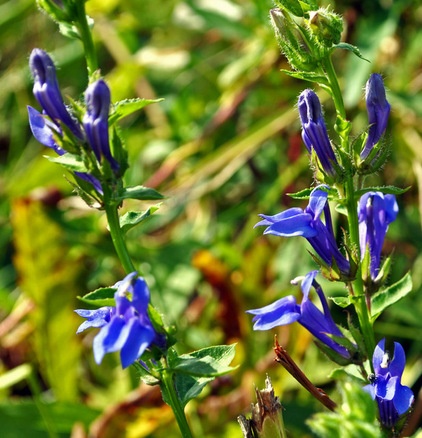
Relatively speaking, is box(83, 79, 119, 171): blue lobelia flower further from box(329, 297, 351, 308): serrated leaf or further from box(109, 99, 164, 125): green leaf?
box(329, 297, 351, 308): serrated leaf

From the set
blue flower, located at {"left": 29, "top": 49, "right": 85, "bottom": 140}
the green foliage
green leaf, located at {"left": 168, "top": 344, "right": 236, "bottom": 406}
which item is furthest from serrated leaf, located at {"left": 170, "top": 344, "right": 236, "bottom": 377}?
blue flower, located at {"left": 29, "top": 49, "right": 85, "bottom": 140}

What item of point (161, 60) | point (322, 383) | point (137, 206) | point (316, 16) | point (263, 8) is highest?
point (316, 16)

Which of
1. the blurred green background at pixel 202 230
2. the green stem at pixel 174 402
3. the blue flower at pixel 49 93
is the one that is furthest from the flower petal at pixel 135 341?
the blurred green background at pixel 202 230

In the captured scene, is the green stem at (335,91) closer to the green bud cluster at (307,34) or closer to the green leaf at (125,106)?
the green bud cluster at (307,34)

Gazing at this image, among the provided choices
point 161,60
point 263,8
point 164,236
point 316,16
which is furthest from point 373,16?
point 316,16

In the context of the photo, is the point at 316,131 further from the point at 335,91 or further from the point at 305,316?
the point at 305,316

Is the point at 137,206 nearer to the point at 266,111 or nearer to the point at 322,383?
the point at 266,111
